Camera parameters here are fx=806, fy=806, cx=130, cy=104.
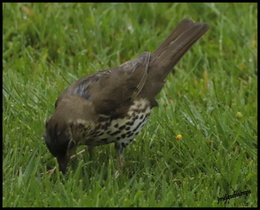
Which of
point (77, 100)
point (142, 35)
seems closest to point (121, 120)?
point (77, 100)

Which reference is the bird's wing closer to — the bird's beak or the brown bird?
the brown bird

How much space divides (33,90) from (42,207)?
6.83ft

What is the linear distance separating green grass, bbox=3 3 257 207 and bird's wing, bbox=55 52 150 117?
0.48m

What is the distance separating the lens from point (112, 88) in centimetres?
661

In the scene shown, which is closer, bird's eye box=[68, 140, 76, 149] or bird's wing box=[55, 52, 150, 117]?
bird's eye box=[68, 140, 76, 149]

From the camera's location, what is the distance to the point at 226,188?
6449mm

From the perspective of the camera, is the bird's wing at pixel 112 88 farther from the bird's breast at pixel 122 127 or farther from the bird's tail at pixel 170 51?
the bird's tail at pixel 170 51

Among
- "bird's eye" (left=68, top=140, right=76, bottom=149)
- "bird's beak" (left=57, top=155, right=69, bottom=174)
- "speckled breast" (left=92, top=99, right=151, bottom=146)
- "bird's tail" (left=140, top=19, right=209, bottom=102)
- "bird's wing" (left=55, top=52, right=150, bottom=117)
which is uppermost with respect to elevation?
"bird's tail" (left=140, top=19, right=209, bottom=102)

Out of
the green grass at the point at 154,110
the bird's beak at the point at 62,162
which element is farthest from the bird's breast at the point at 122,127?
the bird's beak at the point at 62,162

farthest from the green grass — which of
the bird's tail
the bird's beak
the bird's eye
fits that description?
the bird's tail

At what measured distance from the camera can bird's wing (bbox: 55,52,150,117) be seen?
6473 mm

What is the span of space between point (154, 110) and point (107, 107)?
3.88ft

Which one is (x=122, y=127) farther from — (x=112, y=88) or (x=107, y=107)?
(x=112, y=88)

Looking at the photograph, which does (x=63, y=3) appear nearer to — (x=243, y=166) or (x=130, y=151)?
(x=130, y=151)
